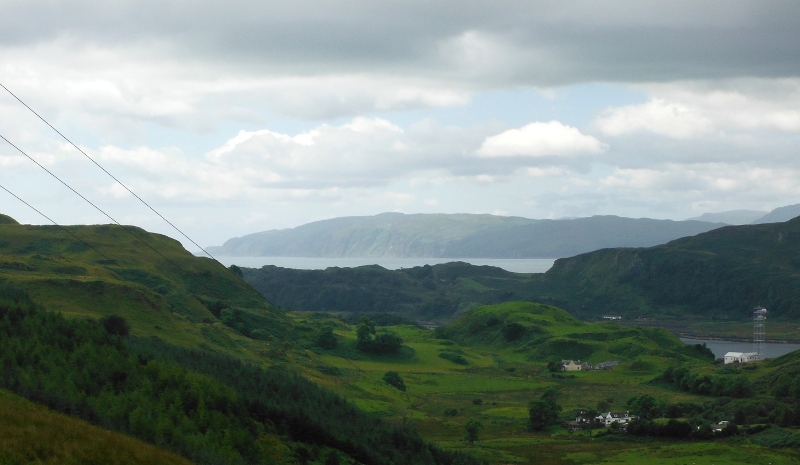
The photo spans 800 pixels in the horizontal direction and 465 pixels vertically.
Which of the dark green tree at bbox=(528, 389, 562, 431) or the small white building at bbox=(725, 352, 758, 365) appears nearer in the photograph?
the dark green tree at bbox=(528, 389, 562, 431)

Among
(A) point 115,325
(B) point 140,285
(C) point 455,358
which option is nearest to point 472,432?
(A) point 115,325

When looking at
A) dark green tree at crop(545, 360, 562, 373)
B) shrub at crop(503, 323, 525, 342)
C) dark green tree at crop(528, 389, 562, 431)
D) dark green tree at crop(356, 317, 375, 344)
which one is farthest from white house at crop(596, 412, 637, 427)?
shrub at crop(503, 323, 525, 342)

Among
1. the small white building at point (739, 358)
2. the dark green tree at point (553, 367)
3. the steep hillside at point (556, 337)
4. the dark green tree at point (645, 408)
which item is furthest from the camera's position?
the steep hillside at point (556, 337)

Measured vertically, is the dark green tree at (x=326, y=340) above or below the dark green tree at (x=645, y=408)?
above

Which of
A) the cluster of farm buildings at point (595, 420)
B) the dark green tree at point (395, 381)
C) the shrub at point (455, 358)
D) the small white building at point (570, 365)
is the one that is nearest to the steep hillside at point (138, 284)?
the dark green tree at point (395, 381)

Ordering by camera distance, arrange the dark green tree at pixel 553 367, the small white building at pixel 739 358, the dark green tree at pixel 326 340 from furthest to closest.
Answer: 1. the small white building at pixel 739 358
2. the dark green tree at pixel 553 367
3. the dark green tree at pixel 326 340

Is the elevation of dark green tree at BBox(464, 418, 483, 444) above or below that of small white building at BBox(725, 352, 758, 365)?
below

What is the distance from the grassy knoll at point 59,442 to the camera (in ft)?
79.1

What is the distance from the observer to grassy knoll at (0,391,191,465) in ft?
79.1

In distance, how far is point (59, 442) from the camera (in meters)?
25.5

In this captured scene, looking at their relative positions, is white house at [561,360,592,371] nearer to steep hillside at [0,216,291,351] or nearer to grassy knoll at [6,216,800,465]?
grassy knoll at [6,216,800,465]

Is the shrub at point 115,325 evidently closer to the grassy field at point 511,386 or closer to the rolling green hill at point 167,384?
the rolling green hill at point 167,384

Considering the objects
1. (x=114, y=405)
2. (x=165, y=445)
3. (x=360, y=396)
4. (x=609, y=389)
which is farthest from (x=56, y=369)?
(x=609, y=389)

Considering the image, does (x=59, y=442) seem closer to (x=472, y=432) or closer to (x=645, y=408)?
(x=472, y=432)
